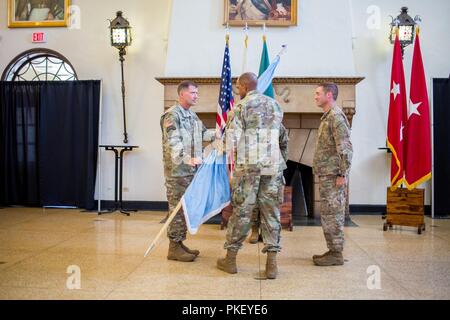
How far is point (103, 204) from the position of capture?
708cm

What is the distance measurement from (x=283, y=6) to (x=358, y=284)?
171 inches

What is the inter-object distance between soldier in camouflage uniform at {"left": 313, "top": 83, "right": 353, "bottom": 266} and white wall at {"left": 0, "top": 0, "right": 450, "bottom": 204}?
7.98ft

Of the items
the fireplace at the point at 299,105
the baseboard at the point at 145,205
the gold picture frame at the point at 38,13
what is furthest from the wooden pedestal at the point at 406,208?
the gold picture frame at the point at 38,13

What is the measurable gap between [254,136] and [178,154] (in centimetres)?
68

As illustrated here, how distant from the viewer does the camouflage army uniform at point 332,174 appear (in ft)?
11.9

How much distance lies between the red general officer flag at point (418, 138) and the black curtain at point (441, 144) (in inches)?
44.1

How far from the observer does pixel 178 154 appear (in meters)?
3.60

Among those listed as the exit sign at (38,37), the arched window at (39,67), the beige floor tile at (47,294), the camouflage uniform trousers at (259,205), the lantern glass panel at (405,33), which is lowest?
the beige floor tile at (47,294)

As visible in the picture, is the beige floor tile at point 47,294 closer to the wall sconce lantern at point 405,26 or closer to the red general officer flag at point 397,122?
the red general officer flag at point 397,122

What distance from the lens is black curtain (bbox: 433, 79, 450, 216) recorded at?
6.54 meters

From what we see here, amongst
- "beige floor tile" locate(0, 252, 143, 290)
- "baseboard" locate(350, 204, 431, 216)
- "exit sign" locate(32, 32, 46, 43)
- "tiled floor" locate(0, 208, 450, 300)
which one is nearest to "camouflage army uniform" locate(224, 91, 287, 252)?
"tiled floor" locate(0, 208, 450, 300)

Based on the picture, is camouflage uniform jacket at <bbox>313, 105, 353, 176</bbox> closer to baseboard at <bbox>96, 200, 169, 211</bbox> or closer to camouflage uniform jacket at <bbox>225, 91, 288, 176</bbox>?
camouflage uniform jacket at <bbox>225, 91, 288, 176</bbox>

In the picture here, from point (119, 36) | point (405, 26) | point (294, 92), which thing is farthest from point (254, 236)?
point (405, 26)
